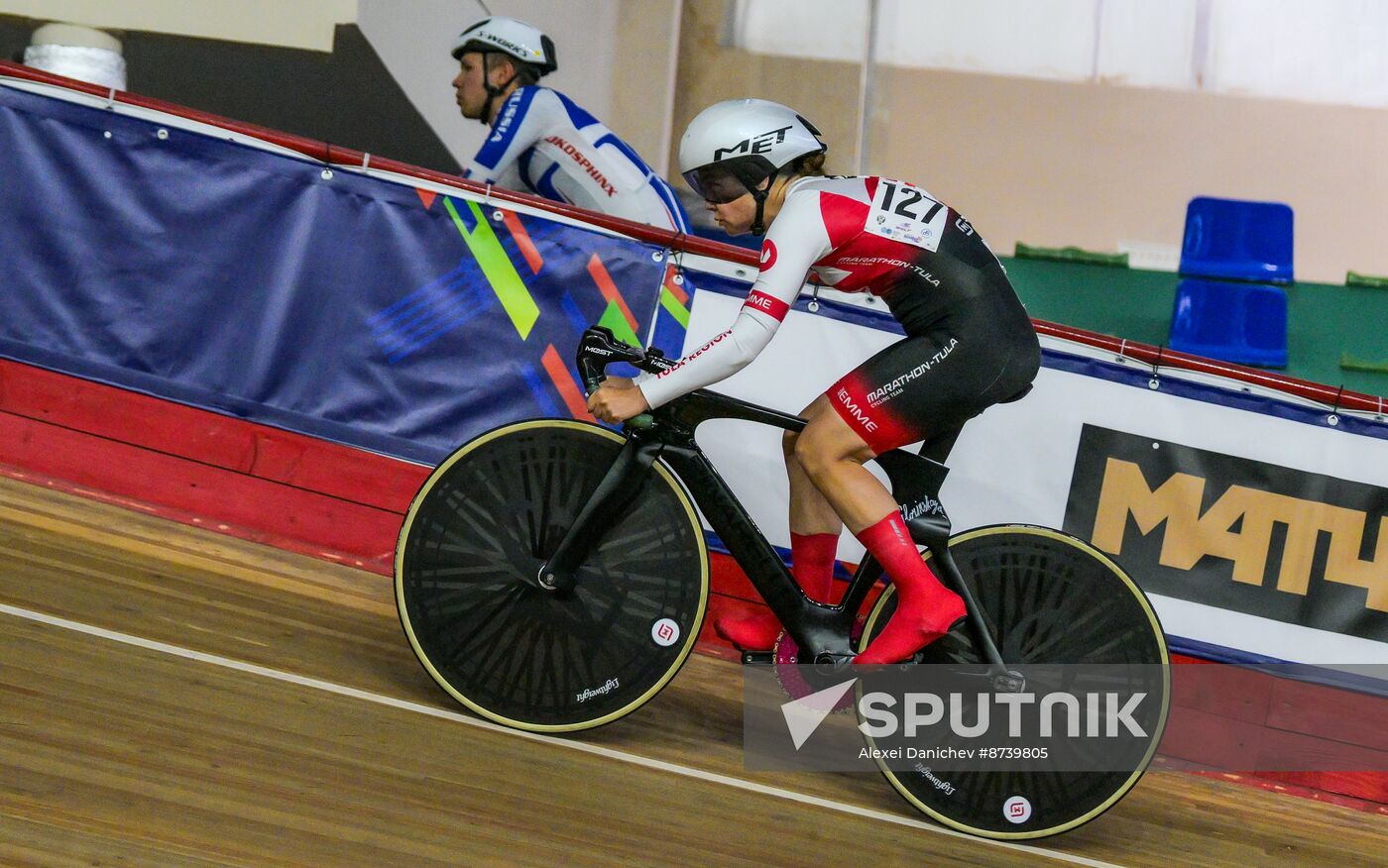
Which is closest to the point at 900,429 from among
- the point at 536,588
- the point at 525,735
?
the point at 536,588

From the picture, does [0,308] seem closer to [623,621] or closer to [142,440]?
[142,440]

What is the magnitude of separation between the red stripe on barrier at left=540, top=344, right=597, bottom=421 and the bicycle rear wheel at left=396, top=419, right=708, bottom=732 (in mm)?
1126

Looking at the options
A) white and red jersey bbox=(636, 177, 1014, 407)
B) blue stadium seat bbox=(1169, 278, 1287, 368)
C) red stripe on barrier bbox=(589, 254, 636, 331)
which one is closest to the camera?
white and red jersey bbox=(636, 177, 1014, 407)

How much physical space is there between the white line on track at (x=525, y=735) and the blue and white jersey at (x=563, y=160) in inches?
94.0

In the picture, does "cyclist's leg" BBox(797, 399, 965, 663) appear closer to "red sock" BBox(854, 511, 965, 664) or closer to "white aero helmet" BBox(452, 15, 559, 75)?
"red sock" BBox(854, 511, 965, 664)

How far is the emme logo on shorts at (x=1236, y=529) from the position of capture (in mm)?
4258

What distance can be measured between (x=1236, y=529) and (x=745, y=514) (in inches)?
72.7

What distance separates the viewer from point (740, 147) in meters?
3.18

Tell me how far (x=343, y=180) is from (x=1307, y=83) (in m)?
8.61

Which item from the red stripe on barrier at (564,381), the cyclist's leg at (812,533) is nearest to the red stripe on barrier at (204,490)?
the red stripe on barrier at (564,381)

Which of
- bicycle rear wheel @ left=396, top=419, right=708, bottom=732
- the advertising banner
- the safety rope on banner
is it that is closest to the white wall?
the advertising banner

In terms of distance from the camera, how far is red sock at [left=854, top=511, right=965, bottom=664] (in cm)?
313

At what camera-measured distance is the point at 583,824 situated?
110 inches

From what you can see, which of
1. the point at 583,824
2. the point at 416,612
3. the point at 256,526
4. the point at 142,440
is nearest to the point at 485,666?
the point at 416,612
